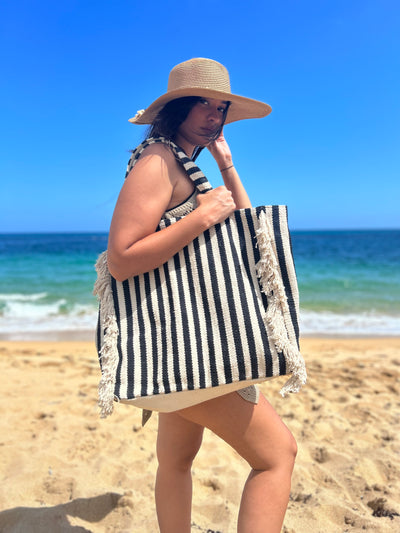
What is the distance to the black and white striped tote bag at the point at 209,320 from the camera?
1200 mm

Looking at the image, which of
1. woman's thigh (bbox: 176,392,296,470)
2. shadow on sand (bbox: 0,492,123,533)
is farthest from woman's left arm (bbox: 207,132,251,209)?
shadow on sand (bbox: 0,492,123,533)

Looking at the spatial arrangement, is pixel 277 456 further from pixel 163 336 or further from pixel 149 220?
pixel 149 220

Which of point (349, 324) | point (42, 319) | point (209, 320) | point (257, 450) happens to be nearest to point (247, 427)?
point (257, 450)

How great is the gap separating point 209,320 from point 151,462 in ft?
6.33

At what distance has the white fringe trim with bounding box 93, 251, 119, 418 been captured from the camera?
123cm

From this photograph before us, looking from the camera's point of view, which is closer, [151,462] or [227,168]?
[227,168]

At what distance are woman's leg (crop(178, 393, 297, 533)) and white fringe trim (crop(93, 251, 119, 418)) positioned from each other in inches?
10.3

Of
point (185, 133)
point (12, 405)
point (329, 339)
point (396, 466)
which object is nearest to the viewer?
point (185, 133)

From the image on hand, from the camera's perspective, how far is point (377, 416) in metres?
3.46

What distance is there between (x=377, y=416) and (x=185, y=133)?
2.95 m

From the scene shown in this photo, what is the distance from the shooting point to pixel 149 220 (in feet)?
4.13

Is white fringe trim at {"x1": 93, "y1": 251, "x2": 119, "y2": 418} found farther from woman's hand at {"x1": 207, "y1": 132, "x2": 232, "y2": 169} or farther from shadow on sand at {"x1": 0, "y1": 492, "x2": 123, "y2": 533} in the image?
shadow on sand at {"x1": 0, "y1": 492, "x2": 123, "y2": 533}

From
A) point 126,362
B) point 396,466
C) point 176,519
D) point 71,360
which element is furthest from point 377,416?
point 71,360

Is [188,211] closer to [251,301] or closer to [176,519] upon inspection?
[251,301]
